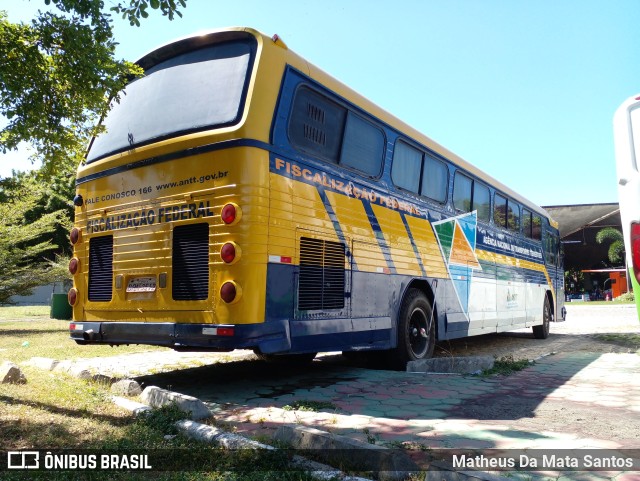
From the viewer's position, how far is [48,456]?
3379 millimetres

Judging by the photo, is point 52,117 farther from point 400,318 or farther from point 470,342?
point 470,342

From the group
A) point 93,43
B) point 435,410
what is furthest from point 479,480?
point 93,43

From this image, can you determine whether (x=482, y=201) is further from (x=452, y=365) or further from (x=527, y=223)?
(x=452, y=365)

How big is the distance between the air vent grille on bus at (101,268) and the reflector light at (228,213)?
5.90 ft

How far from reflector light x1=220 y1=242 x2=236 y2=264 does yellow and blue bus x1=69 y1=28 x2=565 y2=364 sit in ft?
0.05

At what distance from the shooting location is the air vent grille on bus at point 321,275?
548 cm

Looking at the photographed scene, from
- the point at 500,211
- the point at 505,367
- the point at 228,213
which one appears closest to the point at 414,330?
the point at 505,367

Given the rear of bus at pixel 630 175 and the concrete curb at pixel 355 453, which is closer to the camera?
the concrete curb at pixel 355 453

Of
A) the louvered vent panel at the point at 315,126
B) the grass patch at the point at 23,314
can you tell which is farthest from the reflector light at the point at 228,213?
the grass patch at the point at 23,314

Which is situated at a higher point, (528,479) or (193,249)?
(193,249)

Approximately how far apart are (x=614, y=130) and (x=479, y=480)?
2.71 metres

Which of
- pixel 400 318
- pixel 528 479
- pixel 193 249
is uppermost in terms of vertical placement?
pixel 193 249

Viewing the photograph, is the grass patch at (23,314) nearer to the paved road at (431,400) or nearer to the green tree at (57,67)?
the paved road at (431,400)

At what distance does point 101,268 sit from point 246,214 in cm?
224
